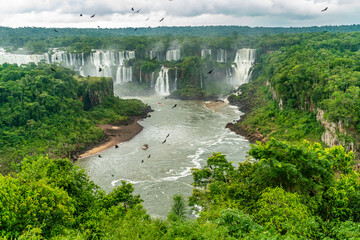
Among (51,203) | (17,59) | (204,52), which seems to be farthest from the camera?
(204,52)

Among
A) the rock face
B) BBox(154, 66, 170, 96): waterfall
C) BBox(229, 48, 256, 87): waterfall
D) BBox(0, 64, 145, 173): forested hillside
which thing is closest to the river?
BBox(0, 64, 145, 173): forested hillside

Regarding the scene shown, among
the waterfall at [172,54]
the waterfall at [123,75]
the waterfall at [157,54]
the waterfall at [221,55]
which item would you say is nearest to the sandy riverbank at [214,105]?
the waterfall at [123,75]

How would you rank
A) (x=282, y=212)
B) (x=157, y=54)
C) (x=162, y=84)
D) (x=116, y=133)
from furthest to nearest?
1. (x=157, y=54)
2. (x=162, y=84)
3. (x=116, y=133)
4. (x=282, y=212)

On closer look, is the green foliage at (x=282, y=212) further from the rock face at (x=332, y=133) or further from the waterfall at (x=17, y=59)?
the waterfall at (x=17, y=59)

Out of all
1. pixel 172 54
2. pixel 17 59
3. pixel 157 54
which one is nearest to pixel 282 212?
pixel 17 59

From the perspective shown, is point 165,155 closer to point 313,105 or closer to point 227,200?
point 227,200

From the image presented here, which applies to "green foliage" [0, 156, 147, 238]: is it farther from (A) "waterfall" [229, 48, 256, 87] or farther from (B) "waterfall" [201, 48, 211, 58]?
→ (B) "waterfall" [201, 48, 211, 58]
